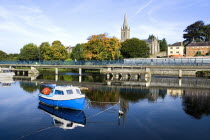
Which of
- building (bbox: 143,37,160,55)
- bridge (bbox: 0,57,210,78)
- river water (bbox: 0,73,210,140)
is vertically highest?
building (bbox: 143,37,160,55)

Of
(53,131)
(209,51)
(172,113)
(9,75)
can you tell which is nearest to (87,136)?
(53,131)

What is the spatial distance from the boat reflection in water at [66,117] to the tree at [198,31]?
440ft

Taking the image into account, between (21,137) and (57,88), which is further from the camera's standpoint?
(57,88)

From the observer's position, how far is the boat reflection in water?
22062mm

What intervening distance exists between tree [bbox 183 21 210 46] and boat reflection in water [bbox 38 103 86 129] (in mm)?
134021

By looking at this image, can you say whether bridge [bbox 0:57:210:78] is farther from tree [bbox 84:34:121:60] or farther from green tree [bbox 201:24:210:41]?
green tree [bbox 201:24:210:41]

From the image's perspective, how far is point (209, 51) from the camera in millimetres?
109500

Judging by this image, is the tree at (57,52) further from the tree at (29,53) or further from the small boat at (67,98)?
the small boat at (67,98)

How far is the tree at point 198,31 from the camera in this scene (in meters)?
139

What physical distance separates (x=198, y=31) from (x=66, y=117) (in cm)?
14087

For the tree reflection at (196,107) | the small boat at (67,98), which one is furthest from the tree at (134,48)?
the small boat at (67,98)

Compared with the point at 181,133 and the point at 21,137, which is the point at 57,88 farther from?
the point at 181,133

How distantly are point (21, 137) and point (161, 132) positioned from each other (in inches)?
549

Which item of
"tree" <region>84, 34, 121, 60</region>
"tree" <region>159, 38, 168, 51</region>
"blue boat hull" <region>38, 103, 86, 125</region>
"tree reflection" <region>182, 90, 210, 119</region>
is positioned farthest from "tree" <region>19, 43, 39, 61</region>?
"tree" <region>159, 38, 168, 51</region>
